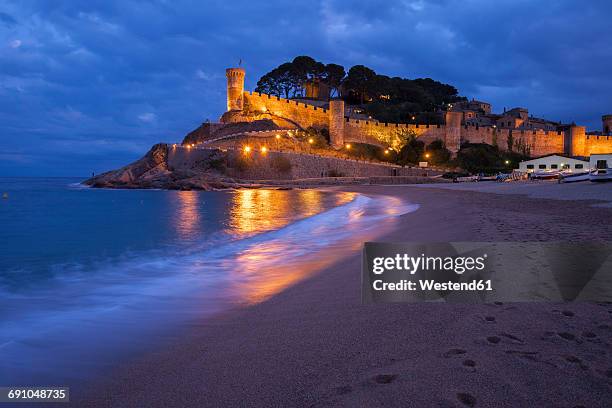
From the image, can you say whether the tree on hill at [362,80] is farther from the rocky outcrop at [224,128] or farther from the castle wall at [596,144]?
the castle wall at [596,144]

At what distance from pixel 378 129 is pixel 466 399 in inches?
2222

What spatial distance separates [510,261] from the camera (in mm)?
4543

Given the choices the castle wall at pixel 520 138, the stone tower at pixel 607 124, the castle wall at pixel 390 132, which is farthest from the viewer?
the stone tower at pixel 607 124

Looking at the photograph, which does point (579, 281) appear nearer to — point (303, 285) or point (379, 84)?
point (303, 285)

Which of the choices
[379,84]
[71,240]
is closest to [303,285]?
[71,240]

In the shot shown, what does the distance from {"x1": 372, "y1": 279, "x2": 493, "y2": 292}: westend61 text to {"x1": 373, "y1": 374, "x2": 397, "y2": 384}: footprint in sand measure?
1.26 metres

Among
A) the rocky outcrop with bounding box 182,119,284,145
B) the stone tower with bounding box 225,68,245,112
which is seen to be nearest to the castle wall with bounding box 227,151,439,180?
the rocky outcrop with bounding box 182,119,284,145

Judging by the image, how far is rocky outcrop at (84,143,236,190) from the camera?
4041cm

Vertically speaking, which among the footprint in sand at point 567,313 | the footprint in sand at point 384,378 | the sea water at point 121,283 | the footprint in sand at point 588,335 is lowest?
the sea water at point 121,283

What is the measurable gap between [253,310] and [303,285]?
38.8 inches

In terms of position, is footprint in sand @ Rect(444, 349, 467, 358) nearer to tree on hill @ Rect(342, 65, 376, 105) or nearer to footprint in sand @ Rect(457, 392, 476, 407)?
footprint in sand @ Rect(457, 392, 476, 407)

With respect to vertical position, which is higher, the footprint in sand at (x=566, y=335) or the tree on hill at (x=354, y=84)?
the tree on hill at (x=354, y=84)

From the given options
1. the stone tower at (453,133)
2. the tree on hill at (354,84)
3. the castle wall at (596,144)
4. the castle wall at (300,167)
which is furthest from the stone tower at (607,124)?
the castle wall at (300,167)

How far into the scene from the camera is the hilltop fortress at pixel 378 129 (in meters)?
54.9
